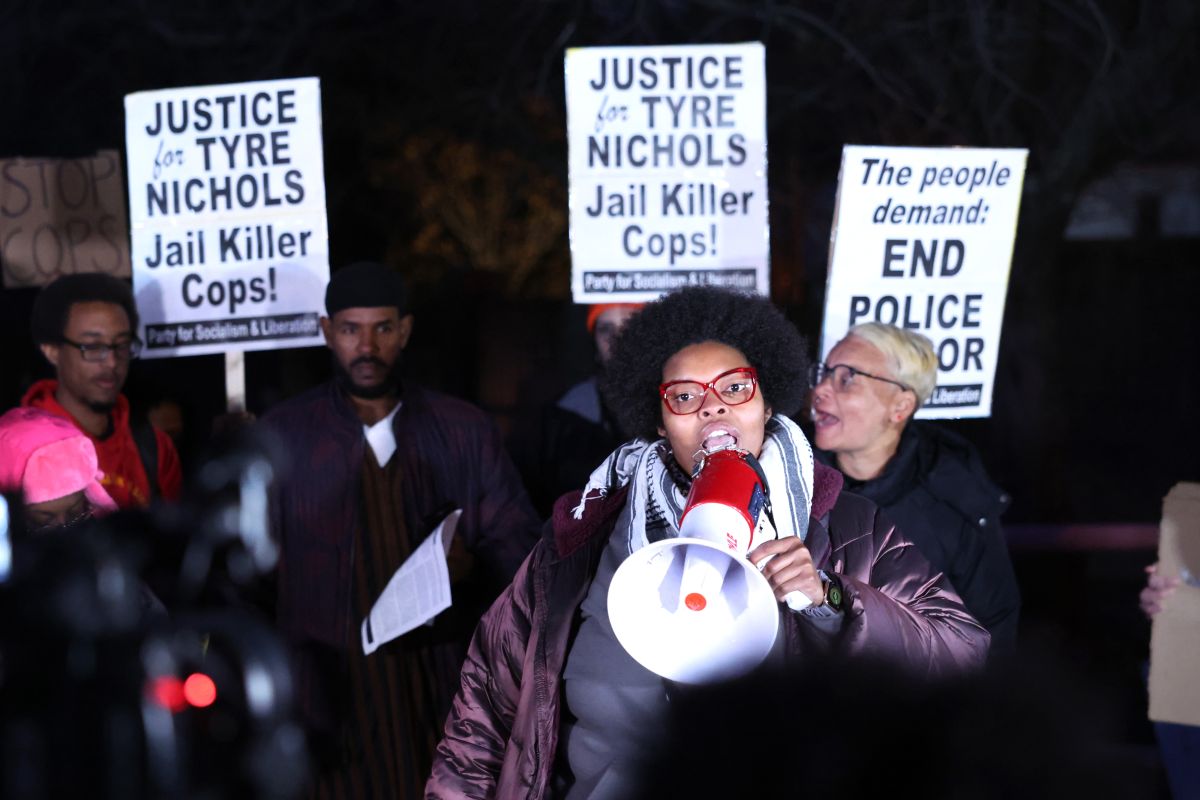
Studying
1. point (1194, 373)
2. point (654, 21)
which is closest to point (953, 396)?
point (654, 21)

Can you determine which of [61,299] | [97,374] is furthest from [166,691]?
[61,299]

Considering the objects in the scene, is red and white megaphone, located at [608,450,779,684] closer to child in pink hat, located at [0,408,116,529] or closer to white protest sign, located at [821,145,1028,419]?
child in pink hat, located at [0,408,116,529]

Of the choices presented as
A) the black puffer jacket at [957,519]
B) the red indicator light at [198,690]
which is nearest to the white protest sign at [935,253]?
the black puffer jacket at [957,519]

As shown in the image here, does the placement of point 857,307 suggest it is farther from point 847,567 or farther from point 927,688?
point 927,688

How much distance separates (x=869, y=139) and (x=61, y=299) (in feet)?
26.1

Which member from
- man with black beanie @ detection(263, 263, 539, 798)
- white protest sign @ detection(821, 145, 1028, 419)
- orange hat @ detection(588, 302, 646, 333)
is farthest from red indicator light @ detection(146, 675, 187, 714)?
orange hat @ detection(588, 302, 646, 333)

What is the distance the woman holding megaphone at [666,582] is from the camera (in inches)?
85.3

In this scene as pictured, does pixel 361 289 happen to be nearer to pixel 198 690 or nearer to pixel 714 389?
pixel 714 389

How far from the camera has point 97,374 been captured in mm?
3961

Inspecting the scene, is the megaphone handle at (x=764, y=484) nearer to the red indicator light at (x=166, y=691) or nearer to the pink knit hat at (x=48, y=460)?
the red indicator light at (x=166, y=691)

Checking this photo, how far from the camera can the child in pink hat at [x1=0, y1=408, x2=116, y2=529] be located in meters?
3.17

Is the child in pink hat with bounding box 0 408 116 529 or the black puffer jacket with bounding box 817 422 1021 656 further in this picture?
the black puffer jacket with bounding box 817 422 1021 656

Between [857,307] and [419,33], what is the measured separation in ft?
25.0

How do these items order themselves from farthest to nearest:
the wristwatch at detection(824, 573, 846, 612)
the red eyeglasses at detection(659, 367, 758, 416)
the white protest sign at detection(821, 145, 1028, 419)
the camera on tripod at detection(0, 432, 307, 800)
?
the white protest sign at detection(821, 145, 1028, 419) → the red eyeglasses at detection(659, 367, 758, 416) → the wristwatch at detection(824, 573, 846, 612) → the camera on tripod at detection(0, 432, 307, 800)
